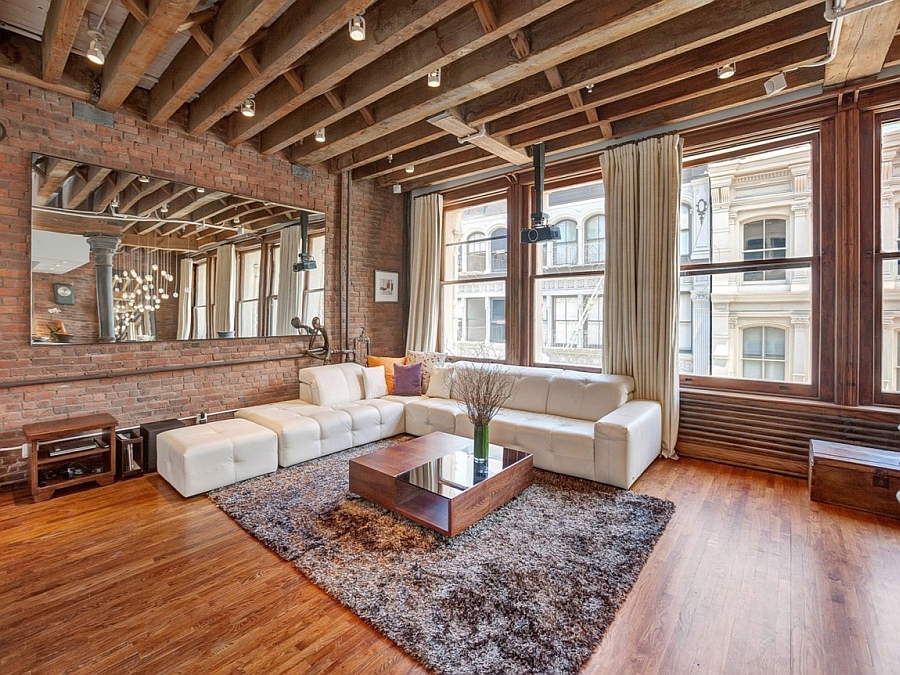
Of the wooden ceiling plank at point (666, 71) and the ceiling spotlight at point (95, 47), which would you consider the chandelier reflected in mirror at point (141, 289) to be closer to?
the ceiling spotlight at point (95, 47)

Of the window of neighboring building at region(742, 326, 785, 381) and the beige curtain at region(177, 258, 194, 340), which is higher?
the beige curtain at region(177, 258, 194, 340)

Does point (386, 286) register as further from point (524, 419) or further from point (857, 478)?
point (857, 478)

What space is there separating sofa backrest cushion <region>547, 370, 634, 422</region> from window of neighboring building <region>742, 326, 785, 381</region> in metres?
1.03

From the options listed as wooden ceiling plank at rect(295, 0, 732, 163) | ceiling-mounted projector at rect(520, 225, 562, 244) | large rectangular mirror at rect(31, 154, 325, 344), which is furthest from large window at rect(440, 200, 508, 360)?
wooden ceiling plank at rect(295, 0, 732, 163)

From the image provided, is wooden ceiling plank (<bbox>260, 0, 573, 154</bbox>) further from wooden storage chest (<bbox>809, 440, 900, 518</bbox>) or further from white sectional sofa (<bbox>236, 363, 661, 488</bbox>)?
wooden storage chest (<bbox>809, 440, 900, 518</bbox>)

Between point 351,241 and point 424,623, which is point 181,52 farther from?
point 424,623

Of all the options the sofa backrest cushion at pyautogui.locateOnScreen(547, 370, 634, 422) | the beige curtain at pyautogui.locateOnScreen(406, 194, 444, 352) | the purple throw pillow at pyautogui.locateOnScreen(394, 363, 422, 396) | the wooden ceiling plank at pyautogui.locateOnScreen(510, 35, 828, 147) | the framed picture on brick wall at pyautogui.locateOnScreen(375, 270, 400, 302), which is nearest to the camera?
the wooden ceiling plank at pyautogui.locateOnScreen(510, 35, 828, 147)

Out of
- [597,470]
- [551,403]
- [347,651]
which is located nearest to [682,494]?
[597,470]

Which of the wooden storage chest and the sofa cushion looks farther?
the sofa cushion

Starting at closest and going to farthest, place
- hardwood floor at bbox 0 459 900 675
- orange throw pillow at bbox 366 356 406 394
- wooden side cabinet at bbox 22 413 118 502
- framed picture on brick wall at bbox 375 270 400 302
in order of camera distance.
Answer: hardwood floor at bbox 0 459 900 675 < wooden side cabinet at bbox 22 413 118 502 < orange throw pillow at bbox 366 356 406 394 < framed picture on brick wall at bbox 375 270 400 302

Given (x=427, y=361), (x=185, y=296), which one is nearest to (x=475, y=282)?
(x=427, y=361)

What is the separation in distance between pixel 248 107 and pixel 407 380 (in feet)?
10.2

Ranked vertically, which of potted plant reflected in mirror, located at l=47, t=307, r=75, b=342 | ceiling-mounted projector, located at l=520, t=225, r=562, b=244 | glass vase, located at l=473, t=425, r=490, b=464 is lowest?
glass vase, located at l=473, t=425, r=490, b=464

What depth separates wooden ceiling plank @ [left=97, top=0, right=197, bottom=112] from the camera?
8.18 ft
